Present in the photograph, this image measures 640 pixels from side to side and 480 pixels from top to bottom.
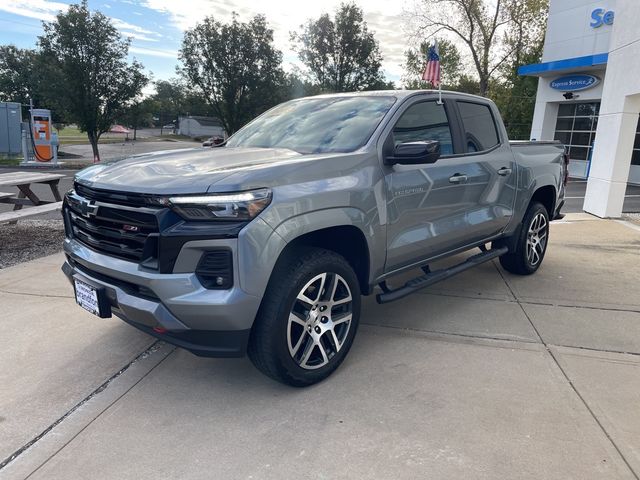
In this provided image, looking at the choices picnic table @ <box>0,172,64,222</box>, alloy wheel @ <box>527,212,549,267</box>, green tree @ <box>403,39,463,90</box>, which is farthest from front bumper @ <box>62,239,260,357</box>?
green tree @ <box>403,39,463,90</box>

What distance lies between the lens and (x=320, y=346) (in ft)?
10.5

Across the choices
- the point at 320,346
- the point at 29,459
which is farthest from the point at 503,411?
the point at 29,459

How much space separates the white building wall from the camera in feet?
29.3

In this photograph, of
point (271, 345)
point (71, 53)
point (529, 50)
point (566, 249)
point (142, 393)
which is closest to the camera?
point (271, 345)

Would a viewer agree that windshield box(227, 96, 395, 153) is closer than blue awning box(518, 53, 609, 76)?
Yes

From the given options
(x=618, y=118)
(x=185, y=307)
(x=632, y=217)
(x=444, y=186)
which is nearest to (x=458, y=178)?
(x=444, y=186)

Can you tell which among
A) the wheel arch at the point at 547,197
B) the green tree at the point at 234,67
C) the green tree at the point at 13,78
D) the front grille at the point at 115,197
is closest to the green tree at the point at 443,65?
the green tree at the point at 234,67

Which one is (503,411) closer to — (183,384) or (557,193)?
(183,384)

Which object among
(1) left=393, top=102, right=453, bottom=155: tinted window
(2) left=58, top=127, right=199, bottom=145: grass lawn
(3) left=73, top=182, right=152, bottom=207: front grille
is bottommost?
(2) left=58, top=127, right=199, bottom=145: grass lawn

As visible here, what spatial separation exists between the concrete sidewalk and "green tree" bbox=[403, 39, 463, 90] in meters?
28.9

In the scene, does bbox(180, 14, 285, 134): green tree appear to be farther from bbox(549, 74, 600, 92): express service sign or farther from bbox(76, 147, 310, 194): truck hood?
bbox(76, 147, 310, 194): truck hood

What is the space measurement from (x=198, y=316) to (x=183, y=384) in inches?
33.2

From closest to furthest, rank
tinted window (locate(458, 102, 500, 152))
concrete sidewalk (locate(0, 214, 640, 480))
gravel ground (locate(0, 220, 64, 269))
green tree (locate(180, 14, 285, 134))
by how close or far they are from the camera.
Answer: concrete sidewalk (locate(0, 214, 640, 480))
tinted window (locate(458, 102, 500, 152))
gravel ground (locate(0, 220, 64, 269))
green tree (locate(180, 14, 285, 134))

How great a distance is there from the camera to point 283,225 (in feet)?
9.17
